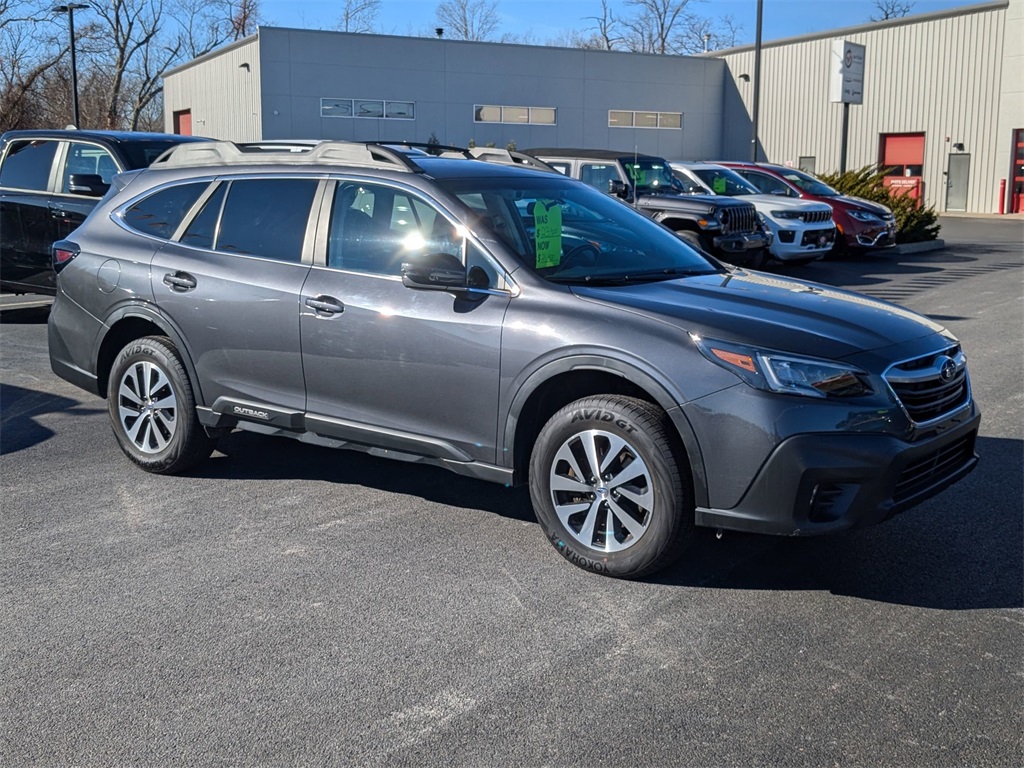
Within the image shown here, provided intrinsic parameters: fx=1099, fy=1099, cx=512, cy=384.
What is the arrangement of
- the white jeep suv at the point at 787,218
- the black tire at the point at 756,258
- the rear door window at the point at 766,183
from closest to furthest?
the black tire at the point at 756,258, the white jeep suv at the point at 787,218, the rear door window at the point at 766,183

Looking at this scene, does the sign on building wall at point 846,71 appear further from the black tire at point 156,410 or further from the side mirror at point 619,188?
the black tire at point 156,410

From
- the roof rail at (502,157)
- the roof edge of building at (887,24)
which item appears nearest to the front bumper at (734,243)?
the roof rail at (502,157)

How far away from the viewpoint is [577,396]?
16.0 feet

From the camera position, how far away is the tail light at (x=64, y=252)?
259 inches

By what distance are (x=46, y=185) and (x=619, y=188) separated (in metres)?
7.96

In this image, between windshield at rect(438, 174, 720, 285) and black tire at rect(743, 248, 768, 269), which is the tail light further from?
black tire at rect(743, 248, 768, 269)

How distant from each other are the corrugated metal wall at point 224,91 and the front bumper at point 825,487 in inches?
1223

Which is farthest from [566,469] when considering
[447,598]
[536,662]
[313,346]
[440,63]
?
[440,63]

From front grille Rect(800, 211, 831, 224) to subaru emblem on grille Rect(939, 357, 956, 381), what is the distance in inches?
522

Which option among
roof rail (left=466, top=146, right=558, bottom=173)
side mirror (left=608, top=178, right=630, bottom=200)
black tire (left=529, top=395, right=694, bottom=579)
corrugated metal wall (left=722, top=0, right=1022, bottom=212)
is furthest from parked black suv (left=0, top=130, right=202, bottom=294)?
corrugated metal wall (left=722, top=0, right=1022, bottom=212)

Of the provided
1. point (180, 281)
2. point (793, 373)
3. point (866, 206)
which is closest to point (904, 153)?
point (866, 206)

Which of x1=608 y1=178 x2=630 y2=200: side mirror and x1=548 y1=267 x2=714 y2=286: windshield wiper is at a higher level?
x1=608 y1=178 x2=630 y2=200: side mirror

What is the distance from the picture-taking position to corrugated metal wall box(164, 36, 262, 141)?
35625mm

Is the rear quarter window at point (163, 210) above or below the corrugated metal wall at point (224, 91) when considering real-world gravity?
below
